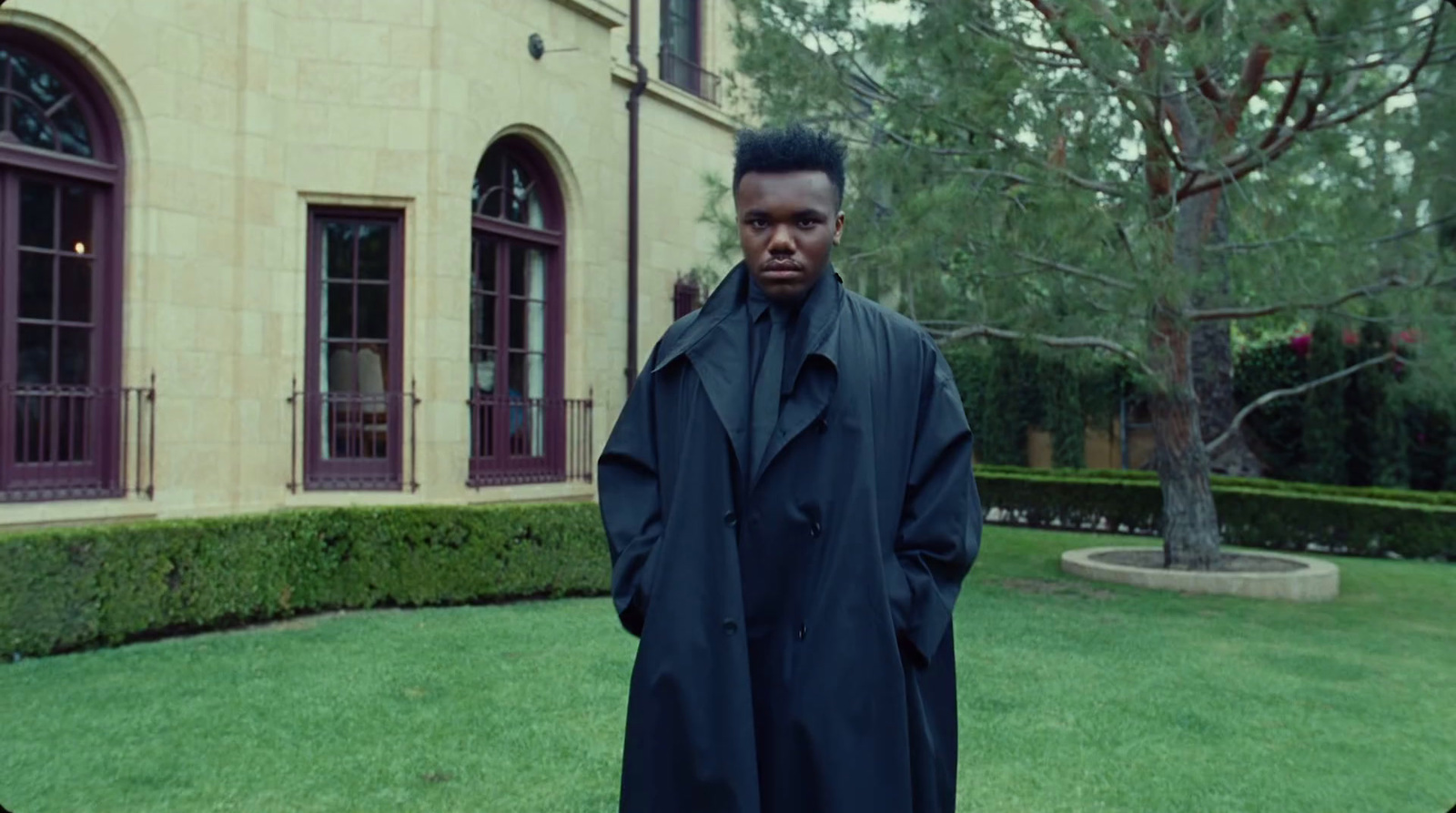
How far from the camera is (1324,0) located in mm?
7684

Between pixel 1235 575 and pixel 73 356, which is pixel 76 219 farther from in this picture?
pixel 1235 575

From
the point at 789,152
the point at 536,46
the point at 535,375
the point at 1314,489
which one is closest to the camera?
the point at 789,152

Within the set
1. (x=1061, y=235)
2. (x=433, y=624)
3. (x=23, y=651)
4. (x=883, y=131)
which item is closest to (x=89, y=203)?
(x=23, y=651)

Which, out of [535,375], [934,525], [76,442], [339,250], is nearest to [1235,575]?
[535,375]

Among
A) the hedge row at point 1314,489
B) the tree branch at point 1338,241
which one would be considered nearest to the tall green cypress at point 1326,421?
the hedge row at point 1314,489

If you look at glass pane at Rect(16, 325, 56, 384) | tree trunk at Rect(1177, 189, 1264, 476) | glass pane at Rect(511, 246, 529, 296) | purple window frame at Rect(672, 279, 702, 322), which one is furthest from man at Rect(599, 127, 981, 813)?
tree trunk at Rect(1177, 189, 1264, 476)

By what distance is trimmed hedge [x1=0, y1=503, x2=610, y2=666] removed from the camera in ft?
22.7

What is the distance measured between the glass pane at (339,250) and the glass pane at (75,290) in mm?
1811

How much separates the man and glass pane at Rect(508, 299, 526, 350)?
8.42m

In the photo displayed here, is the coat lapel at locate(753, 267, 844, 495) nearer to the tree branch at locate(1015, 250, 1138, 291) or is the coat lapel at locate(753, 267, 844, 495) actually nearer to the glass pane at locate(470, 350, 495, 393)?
the tree branch at locate(1015, 250, 1138, 291)

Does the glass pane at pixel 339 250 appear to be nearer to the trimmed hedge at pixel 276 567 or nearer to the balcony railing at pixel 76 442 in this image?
the balcony railing at pixel 76 442

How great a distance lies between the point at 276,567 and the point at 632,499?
20.8 ft

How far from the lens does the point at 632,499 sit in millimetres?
2598

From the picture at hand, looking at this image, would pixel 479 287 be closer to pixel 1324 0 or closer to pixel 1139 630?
pixel 1139 630
